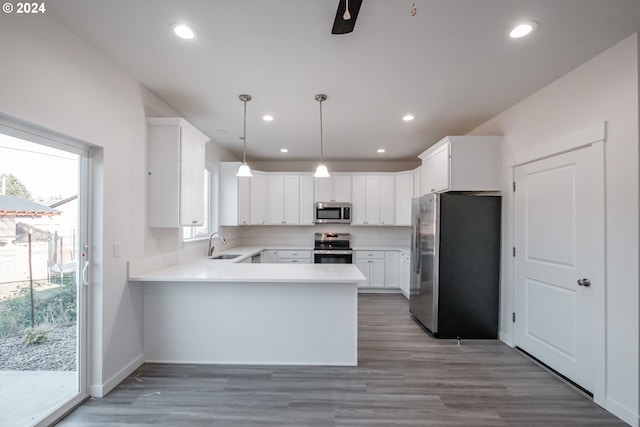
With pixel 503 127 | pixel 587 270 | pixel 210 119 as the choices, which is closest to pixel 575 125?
pixel 503 127

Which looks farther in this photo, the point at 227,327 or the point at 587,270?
the point at 227,327

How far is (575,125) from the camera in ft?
7.84

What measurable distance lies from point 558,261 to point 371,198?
3.30 meters

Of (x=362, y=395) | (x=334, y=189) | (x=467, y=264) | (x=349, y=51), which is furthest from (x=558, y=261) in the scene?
(x=334, y=189)

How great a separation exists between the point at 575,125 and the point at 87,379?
14.4 ft

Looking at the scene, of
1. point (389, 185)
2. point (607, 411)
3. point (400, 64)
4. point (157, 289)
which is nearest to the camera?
point (607, 411)

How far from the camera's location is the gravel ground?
5.52 feet

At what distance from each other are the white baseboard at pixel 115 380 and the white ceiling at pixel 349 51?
2.51 m

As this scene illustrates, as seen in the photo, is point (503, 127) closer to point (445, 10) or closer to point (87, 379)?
point (445, 10)

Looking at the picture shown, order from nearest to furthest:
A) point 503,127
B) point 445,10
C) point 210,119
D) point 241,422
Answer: point 445,10 → point 241,422 → point 503,127 → point 210,119

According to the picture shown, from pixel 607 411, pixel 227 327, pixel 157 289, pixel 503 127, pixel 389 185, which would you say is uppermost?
pixel 503 127

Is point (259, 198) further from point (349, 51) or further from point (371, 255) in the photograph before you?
point (349, 51)

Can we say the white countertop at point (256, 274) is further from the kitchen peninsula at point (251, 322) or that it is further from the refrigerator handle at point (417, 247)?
the refrigerator handle at point (417, 247)

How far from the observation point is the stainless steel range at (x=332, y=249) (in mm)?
5324
